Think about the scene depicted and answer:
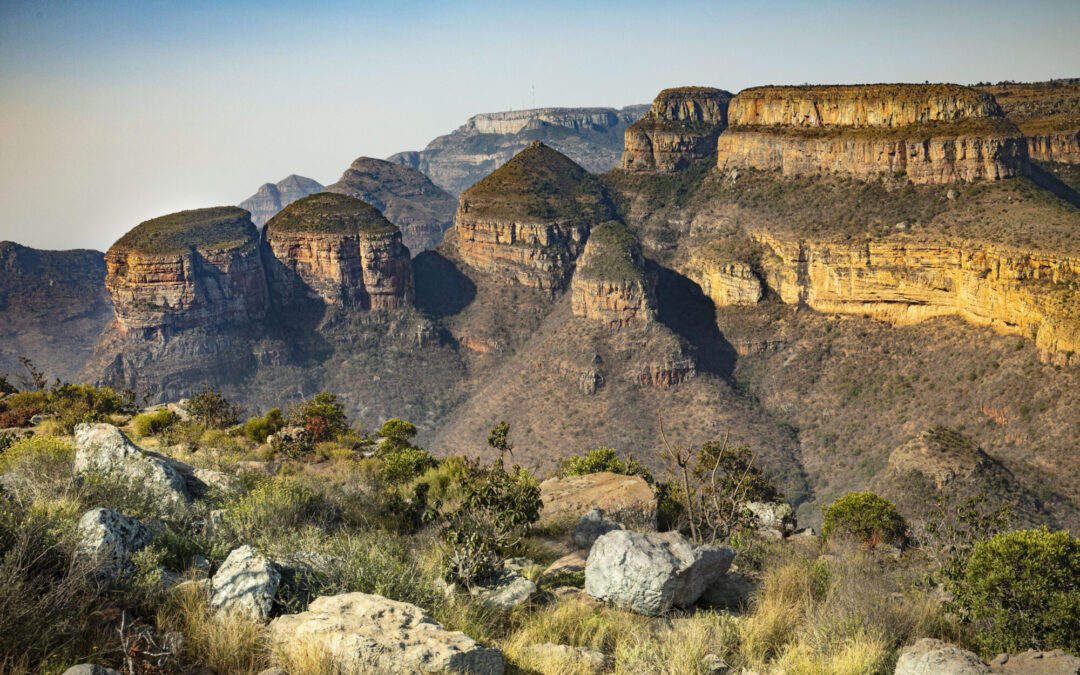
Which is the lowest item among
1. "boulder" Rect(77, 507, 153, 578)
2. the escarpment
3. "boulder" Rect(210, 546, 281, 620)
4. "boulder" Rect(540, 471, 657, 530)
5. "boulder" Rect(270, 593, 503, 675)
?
"boulder" Rect(540, 471, 657, 530)

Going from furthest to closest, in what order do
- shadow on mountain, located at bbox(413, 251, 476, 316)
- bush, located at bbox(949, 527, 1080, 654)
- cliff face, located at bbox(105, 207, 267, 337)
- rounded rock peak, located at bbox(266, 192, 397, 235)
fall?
shadow on mountain, located at bbox(413, 251, 476, 316), rounded rock peak, located at bbox(266, 192, 397, 235), cliff face, located at bbox(105, 207, 267, 337), bush, located at bbox(949, 527, 1080, 654)

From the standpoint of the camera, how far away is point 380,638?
708 cm

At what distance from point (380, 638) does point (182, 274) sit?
8483 centimetres

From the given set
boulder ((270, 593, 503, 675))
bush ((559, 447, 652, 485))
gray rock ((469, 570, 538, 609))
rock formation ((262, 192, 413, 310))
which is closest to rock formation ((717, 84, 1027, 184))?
rock formation ((262, 192, 413, 310))

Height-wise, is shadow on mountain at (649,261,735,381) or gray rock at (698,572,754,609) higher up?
gray rock at (698,572,754,609)

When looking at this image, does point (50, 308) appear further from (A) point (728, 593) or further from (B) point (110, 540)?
(A) point (728, 593)

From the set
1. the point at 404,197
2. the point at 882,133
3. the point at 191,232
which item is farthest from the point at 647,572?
the point at 404,197

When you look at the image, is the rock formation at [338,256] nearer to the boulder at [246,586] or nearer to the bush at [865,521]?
the bush at [865,521]

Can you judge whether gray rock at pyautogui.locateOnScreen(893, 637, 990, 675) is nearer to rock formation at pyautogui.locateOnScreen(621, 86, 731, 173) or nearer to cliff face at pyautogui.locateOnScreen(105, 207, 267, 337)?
cliff face at pyautogui.locateOnScreen(105, 207, 267, 337)

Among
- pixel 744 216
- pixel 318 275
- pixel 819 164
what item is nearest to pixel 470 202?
pixel 318 275

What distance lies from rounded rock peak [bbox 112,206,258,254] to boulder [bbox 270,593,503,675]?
84467 mm

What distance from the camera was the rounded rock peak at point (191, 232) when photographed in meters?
80.3

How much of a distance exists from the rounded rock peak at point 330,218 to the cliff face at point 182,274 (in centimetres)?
610

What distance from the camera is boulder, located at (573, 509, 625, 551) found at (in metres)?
14.1
